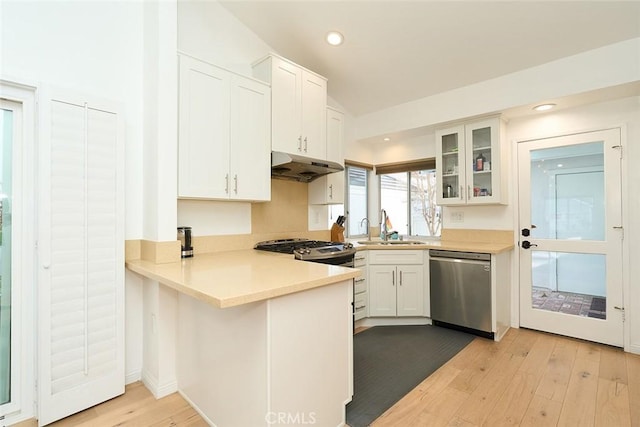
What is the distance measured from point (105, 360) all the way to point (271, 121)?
2119 mm

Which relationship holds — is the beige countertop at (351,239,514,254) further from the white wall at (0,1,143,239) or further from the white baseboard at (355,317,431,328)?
the white wall at (0,1,143,239)

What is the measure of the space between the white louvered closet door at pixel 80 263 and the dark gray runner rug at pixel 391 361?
163cm

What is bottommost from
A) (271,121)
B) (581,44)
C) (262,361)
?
(262,361)

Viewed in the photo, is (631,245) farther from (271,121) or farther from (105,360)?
(105,360)

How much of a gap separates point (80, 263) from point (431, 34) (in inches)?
125

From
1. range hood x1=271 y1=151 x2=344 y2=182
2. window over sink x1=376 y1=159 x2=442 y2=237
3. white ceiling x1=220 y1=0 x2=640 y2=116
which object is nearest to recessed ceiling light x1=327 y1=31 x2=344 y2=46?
white ceiling x1=220 y1=0 x2=640 y2=116

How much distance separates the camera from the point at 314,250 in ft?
8.11

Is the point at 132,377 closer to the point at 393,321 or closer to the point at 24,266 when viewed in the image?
the point at 24,266

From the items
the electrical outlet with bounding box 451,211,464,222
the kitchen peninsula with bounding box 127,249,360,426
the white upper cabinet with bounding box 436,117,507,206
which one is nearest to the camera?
the kitchen peninsula with bounding box 127,249,360,426

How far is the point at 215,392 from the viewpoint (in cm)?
175

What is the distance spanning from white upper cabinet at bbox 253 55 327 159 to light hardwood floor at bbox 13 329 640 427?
6.89 ft

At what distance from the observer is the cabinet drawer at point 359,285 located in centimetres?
331

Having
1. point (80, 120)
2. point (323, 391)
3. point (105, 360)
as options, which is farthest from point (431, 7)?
point (105, 360)

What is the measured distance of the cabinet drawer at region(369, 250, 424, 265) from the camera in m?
3.39
